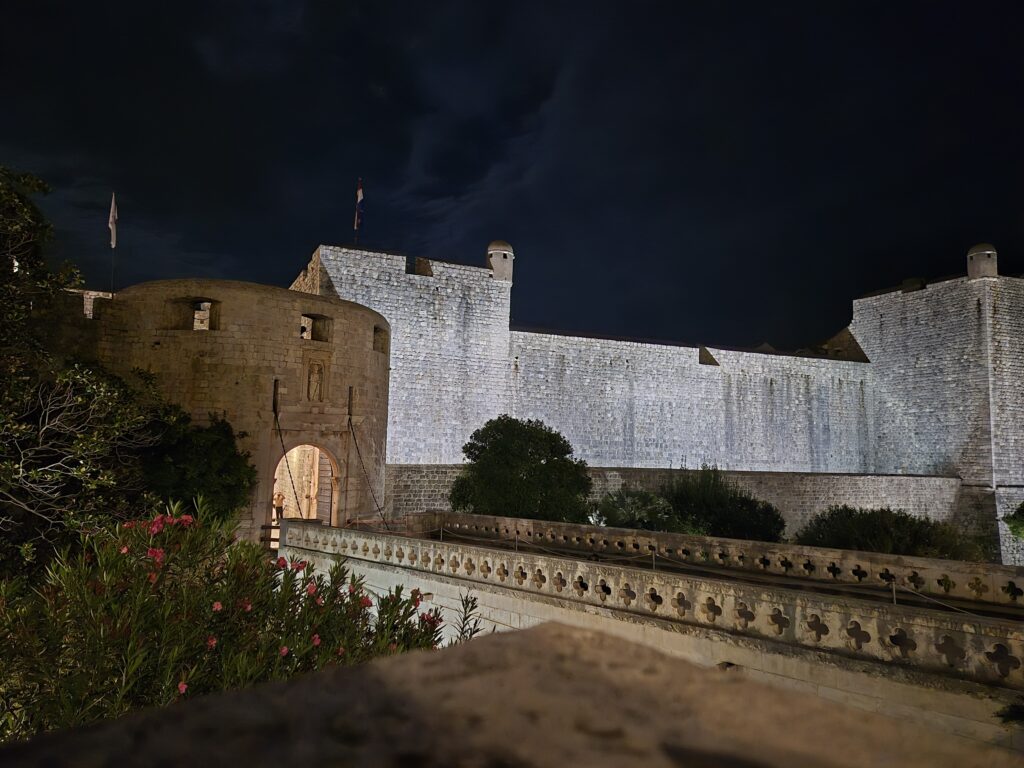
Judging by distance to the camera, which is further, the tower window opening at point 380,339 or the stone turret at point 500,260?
the stone turret at point 500,260

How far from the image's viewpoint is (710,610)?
23.5 feet

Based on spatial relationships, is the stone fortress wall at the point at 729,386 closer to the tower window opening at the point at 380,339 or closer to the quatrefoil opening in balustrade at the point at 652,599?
the tower window opening at the point at 380,339

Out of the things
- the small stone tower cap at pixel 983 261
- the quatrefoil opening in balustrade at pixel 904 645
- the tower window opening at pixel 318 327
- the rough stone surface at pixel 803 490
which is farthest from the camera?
the small stone tower cap at pixel 983 261

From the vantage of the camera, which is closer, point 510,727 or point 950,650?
point 510,727

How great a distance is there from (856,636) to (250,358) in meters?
10.3

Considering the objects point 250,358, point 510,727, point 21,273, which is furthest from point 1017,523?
point 510,727

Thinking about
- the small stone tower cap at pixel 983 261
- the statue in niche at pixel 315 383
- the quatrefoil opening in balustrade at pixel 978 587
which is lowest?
the quatrefoil opening in balustrade at pixel 978 587

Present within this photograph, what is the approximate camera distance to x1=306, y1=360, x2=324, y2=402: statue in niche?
12.9 m

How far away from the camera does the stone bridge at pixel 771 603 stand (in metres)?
5.50

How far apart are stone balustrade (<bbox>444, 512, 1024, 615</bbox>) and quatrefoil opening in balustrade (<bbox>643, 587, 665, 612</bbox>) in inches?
79.9

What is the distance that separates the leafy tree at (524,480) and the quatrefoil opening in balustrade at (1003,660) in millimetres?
11294

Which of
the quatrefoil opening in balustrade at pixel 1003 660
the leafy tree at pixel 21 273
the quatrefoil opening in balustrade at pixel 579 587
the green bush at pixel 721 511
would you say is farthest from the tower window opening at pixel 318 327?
the green bush at pixel 721 511

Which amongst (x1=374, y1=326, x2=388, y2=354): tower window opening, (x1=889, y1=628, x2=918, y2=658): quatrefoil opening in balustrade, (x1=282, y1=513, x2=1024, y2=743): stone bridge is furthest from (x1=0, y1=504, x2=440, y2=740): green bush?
(x1=374, y1=326, x2=388, y2=354): tower window opening

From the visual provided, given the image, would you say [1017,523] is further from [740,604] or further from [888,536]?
[740,604]
